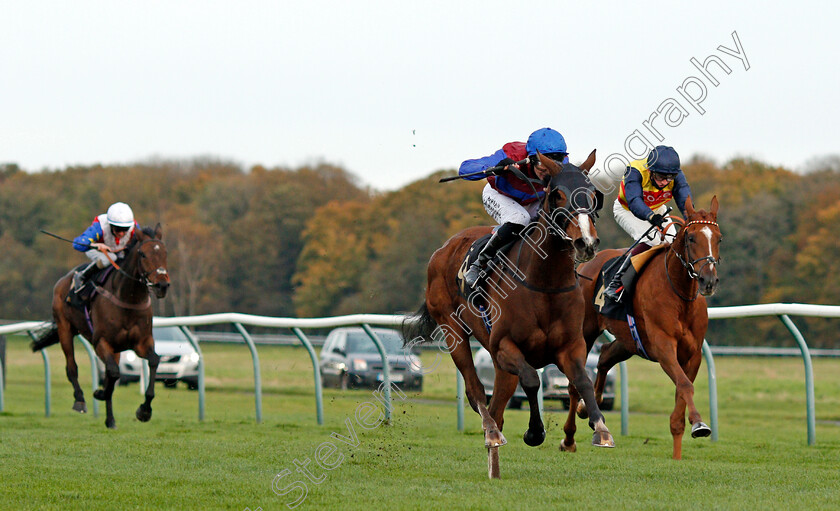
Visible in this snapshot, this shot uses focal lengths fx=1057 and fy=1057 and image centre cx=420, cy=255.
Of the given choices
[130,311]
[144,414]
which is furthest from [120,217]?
[144,414]

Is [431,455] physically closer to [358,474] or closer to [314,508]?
[358,474]

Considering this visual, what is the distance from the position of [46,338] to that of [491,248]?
7.55 m

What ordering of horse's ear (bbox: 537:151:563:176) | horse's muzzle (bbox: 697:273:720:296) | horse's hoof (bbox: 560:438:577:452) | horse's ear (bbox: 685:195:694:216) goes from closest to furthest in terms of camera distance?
1. horse's ear (bbox: 537:151:563:176)
2. horse's muzzle (bbox: 697:273:720:296)
3. horse's ear (bbox: 685:195:694:216)
4. horse's hoof (bbox: 560:438:577:452)

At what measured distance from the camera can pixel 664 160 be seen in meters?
7.74

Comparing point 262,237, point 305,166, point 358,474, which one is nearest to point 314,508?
point 358,474

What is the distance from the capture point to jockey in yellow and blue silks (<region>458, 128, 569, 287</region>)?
6.65 meters

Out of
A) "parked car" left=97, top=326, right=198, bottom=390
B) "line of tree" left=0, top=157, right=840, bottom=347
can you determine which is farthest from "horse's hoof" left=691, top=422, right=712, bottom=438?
"line of tree" left=0, top=157, right=840, bottom=347

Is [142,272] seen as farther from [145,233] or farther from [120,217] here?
[120,217]

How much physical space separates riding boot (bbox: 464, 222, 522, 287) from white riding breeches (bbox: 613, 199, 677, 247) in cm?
188

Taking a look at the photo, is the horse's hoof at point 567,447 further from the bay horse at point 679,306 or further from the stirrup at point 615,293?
the stirrup at point 615,293

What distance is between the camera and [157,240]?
1051 cm

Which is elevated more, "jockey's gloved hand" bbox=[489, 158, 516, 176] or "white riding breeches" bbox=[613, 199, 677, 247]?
"jockey's gloved hand" bbox=[489, 158, 516, 176]

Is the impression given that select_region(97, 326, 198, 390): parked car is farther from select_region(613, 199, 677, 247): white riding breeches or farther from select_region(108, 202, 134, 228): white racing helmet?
select_region(613, 199, 677, 247): white riding breeches

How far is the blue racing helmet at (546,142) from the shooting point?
21.7 feet
